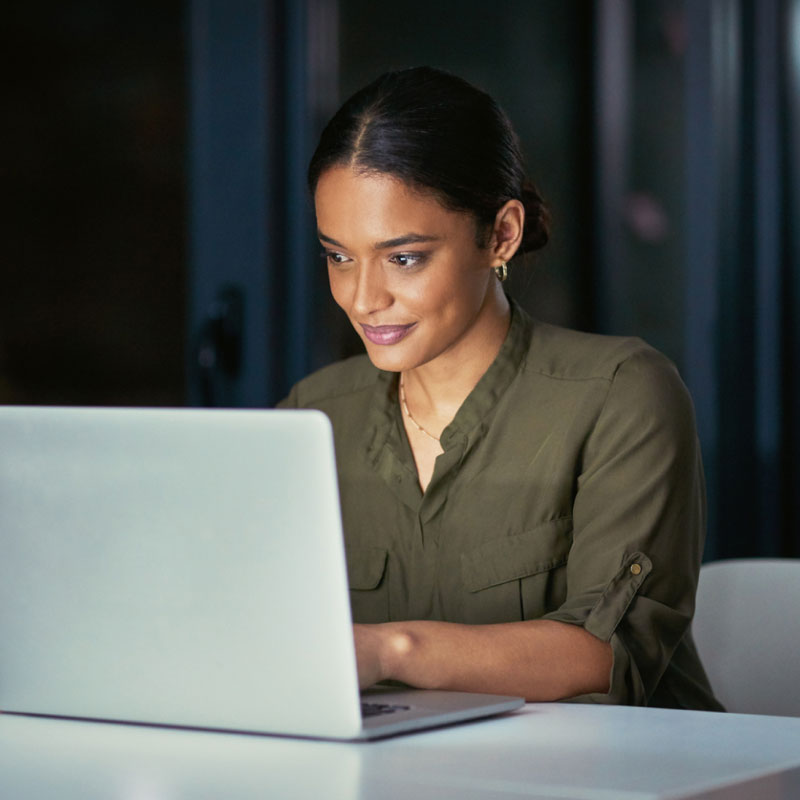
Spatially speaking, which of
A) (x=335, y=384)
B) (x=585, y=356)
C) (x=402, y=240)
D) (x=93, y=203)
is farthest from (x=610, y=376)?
(x=93, y=203)

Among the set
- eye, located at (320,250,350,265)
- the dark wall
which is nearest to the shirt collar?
eye, located at (320,250,350,265)

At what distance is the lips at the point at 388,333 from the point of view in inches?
61.6

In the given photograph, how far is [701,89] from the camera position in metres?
2.65

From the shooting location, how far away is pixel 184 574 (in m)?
0.96

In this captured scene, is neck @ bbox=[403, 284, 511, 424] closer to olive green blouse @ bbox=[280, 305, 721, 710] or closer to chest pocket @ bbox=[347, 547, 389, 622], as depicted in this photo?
olive green blouse @ bbox=[280, 305, 721, 710]

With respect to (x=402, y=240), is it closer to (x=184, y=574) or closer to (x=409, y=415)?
(x=409, y=415)

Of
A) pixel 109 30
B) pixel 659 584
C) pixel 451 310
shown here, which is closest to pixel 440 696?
pixel 659 584

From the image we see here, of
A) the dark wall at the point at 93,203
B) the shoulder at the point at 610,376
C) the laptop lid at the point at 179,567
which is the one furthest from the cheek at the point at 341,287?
the dark wall at the point at 93,203

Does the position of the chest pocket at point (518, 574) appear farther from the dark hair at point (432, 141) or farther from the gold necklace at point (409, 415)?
the dark hair at point (432, 141)

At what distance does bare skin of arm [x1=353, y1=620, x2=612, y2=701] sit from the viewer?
114 centimetres

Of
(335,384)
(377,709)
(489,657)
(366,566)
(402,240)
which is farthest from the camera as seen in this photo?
(335,384)

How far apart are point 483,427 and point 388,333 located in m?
0.15

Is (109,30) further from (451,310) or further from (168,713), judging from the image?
(168,713)

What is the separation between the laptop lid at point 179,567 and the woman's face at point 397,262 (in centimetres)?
59
